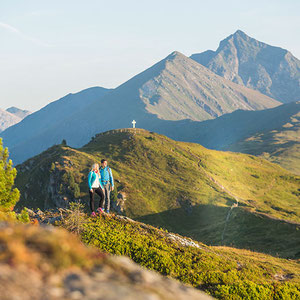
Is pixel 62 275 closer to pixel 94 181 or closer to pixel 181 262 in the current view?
pixel 181 262

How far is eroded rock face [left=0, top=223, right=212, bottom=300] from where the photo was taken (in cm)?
412

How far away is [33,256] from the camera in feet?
14.9

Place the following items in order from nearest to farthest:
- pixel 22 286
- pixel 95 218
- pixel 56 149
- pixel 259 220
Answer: pixel 22 286
pixel 95 218
pixel 259 220
pixel 56 149

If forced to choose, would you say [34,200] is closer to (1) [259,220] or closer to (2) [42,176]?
(2) [42,176]

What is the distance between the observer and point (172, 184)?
124 m

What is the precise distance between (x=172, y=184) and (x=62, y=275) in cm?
11997

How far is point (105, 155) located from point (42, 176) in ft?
88.0

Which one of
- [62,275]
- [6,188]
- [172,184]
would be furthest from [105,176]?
[172,184]

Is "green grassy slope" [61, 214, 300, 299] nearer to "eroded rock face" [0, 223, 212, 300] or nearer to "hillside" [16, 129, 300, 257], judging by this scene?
"eroded rock face" [0, 223, 212, 300]

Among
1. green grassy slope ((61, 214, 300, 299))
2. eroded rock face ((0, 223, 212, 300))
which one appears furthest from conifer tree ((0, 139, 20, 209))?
eroded rock face ((0, 223, 212, 300))

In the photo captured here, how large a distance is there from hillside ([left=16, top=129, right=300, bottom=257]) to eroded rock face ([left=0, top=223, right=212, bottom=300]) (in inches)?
2805

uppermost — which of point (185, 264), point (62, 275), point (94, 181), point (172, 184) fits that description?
point (62, 275)

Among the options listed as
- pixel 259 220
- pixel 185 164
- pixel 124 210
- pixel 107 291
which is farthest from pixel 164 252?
pixel 185 164

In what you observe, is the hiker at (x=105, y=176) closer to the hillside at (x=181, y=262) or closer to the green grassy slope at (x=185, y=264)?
the hillside at (x=181, y=262)
